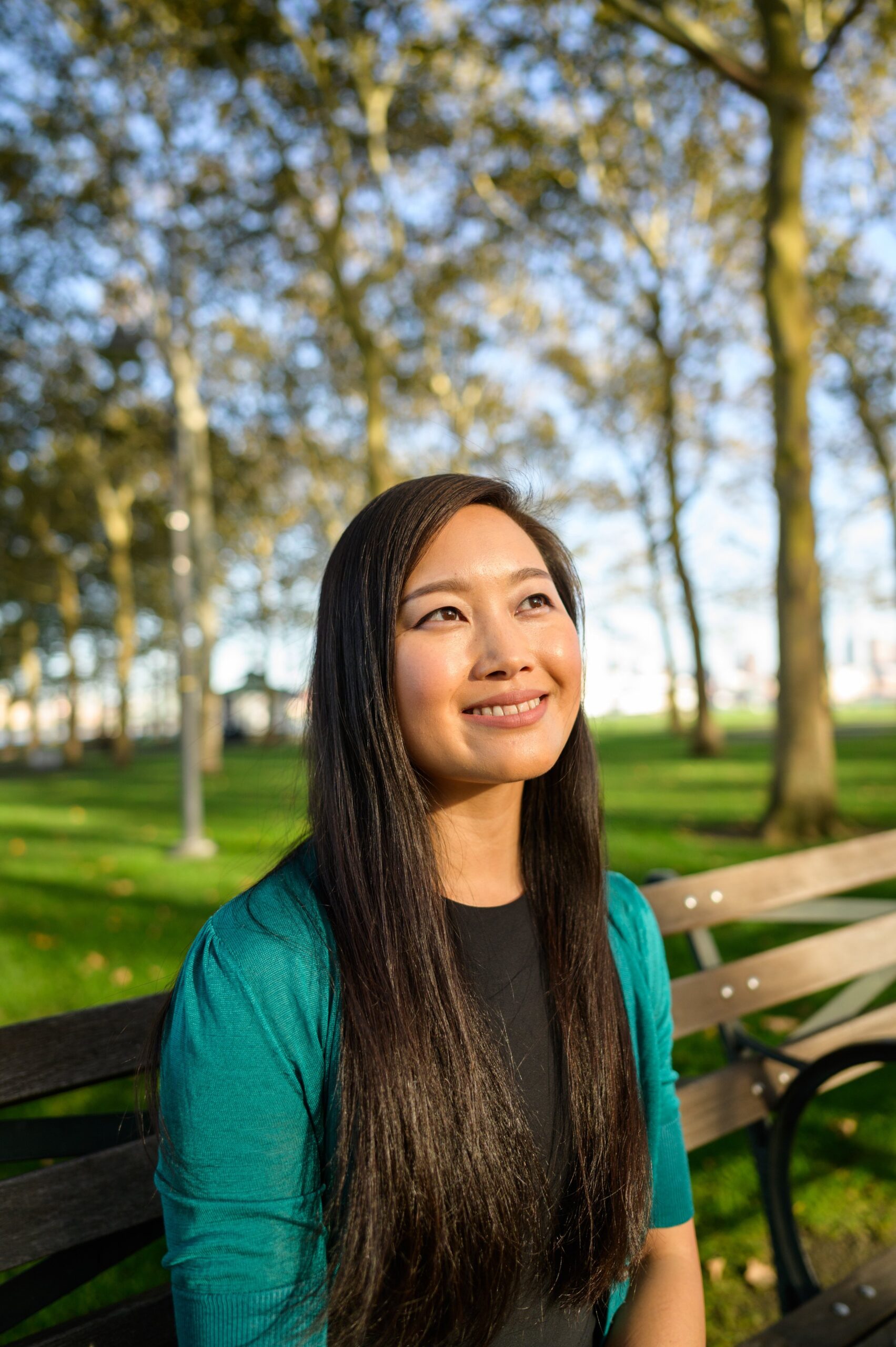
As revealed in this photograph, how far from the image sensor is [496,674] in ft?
4.72

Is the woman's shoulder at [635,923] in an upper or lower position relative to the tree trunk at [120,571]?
lower

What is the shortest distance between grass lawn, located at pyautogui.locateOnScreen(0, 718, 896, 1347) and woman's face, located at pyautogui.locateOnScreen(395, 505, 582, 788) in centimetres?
39

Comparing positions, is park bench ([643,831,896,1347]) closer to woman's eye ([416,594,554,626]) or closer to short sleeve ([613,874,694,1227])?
short sleeve ([613,874,694,1227])

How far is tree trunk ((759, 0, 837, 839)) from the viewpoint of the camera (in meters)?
8.66

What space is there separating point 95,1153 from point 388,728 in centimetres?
85

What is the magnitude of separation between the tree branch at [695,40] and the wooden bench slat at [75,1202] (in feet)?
30.7

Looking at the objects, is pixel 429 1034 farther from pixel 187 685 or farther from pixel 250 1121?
pixel 187 685

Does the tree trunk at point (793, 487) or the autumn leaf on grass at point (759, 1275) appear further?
the tree trunk at point (793, 487)

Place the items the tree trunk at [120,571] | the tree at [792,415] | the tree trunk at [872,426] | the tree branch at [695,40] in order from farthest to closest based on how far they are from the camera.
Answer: the tree trunk at [120,571], the tree trunk at [872,426], the tree at [792,415], the tree branch at [695,40]

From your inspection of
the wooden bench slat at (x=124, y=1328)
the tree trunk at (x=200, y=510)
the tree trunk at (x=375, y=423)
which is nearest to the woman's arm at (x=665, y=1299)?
the wooden bench slat at (x=124, y=1328)

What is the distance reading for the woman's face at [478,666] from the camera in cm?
141

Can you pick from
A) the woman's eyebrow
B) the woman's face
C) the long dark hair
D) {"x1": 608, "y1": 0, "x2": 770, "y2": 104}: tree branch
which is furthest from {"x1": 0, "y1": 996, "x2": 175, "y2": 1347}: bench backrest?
{"x1": 608, "y1": 0, "x2": 770, "y2": 104}: tree branch

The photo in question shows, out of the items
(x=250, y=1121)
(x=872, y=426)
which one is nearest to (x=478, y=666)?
(x=250, y=1121)

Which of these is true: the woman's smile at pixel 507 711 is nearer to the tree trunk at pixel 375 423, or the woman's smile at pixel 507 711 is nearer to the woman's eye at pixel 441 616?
the woman's eye at pixel 441 616
